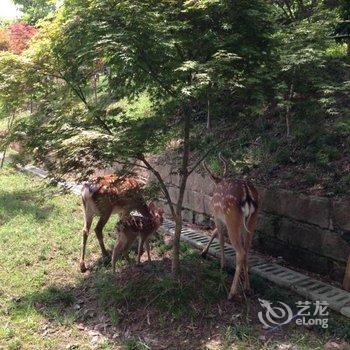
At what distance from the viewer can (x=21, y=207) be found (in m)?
9.62

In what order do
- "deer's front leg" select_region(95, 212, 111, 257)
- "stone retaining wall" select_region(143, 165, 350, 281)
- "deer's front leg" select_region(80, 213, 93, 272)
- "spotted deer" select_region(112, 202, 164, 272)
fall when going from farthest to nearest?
"deer's front leg" select_region(95, 212, 111, 257) → "deer's front leg" select_region(80, 213, 93, 272) → "spotted deer" select_region(112, 202, 164, 272) → "stone retaining wall" select_region(143, 165, 350, 281)

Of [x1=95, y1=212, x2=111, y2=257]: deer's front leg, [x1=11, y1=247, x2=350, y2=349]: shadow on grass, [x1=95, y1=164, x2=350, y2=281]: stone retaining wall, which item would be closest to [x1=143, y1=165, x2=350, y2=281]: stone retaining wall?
[x1=95, y1=164, x2=350, y2=281]: stone retaining wall

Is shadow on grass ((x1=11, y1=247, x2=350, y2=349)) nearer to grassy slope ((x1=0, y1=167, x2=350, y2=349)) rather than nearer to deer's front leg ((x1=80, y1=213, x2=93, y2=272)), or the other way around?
grassy slope ((x1=0, y1=167, x2=350, y2=349))

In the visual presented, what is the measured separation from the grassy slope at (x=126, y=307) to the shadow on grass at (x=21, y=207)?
1808mm

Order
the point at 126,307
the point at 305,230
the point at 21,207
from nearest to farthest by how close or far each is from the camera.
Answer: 1. the point at 126,307
2. the point at 305,230
3. the point at 21,207

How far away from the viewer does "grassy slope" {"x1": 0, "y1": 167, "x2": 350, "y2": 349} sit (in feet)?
15.4

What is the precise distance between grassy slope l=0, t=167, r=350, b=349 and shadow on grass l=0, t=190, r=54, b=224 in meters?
1.81

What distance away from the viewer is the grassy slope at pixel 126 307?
470cm

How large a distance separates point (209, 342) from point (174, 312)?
611 mm

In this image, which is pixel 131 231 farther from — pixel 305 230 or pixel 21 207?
pixel 21 207

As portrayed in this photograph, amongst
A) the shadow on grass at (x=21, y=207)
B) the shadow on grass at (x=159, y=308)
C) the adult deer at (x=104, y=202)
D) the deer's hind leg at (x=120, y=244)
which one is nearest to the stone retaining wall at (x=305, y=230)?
the shadow on grass at (x=159, y=308)

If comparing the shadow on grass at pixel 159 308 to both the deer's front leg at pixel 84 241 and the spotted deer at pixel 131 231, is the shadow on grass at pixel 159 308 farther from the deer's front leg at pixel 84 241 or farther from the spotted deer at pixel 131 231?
the deer's front leg at pixel 84 241

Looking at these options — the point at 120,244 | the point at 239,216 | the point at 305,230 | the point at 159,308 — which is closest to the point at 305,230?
the point at 305,230

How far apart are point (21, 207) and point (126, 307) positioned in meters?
5.11
